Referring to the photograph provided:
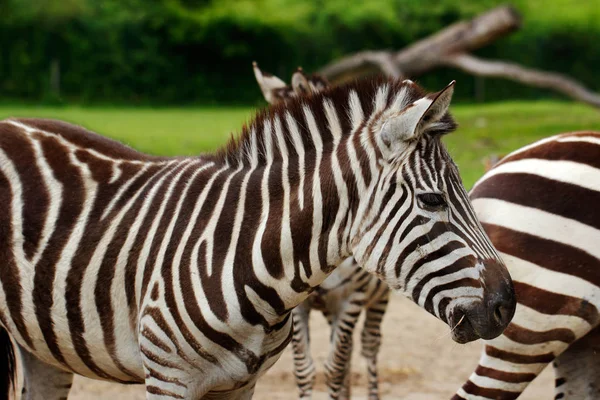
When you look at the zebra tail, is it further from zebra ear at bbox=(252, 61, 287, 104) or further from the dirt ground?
zebra ear at bbox=(252, 61, 287, 104)

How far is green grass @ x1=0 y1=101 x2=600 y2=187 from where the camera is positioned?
16.0 metres

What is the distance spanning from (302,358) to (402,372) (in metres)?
1.43

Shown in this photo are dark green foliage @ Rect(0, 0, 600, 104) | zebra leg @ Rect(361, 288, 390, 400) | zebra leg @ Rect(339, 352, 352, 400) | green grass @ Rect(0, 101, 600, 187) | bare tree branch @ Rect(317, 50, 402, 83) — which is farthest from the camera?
dark green foliage @ Rect(0, 0, 600, 104)

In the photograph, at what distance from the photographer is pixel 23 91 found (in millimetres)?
27844

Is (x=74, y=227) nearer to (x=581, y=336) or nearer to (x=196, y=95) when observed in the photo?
(x=581, y=336)

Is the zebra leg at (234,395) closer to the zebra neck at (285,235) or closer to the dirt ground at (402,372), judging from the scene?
the zebra neck at (285,235)

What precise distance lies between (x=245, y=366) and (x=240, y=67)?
1133 inches

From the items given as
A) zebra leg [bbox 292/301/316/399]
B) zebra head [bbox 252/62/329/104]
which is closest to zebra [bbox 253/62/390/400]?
zebra leg [bbox 292/301/316/399]

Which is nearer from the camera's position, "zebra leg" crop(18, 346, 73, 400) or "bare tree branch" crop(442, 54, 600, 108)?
"zebra leg" crop(18, 346, 73, 400)

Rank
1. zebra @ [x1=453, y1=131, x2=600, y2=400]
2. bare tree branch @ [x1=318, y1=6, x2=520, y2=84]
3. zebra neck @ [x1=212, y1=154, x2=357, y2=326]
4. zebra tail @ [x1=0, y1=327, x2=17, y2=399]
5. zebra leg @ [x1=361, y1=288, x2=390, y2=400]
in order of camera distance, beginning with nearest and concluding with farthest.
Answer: zebra neck @ [x1=212, y1=154, x2=357, y2=326]
zebra @ [x1=453, y1=131, x2=600, y2=400]
zebra tail @ [x1=0, y1=327, x2=17, y2=399]
zebra leg @ [x1=361, y1=288, x2=390, y2=400]
bare tree branch @ [x1=318, y1=6, x2=520, y2=84]

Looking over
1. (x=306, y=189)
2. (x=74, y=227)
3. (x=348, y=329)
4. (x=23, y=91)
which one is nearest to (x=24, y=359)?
(x=74, y=227)

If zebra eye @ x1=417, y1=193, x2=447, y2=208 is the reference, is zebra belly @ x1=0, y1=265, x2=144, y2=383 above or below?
below

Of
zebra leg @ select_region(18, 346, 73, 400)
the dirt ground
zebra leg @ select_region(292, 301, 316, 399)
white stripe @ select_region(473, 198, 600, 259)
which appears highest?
white stripe @ select_region(473, 198, 600, 259)

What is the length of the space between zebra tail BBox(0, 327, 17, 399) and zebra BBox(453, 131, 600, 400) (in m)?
2.19
